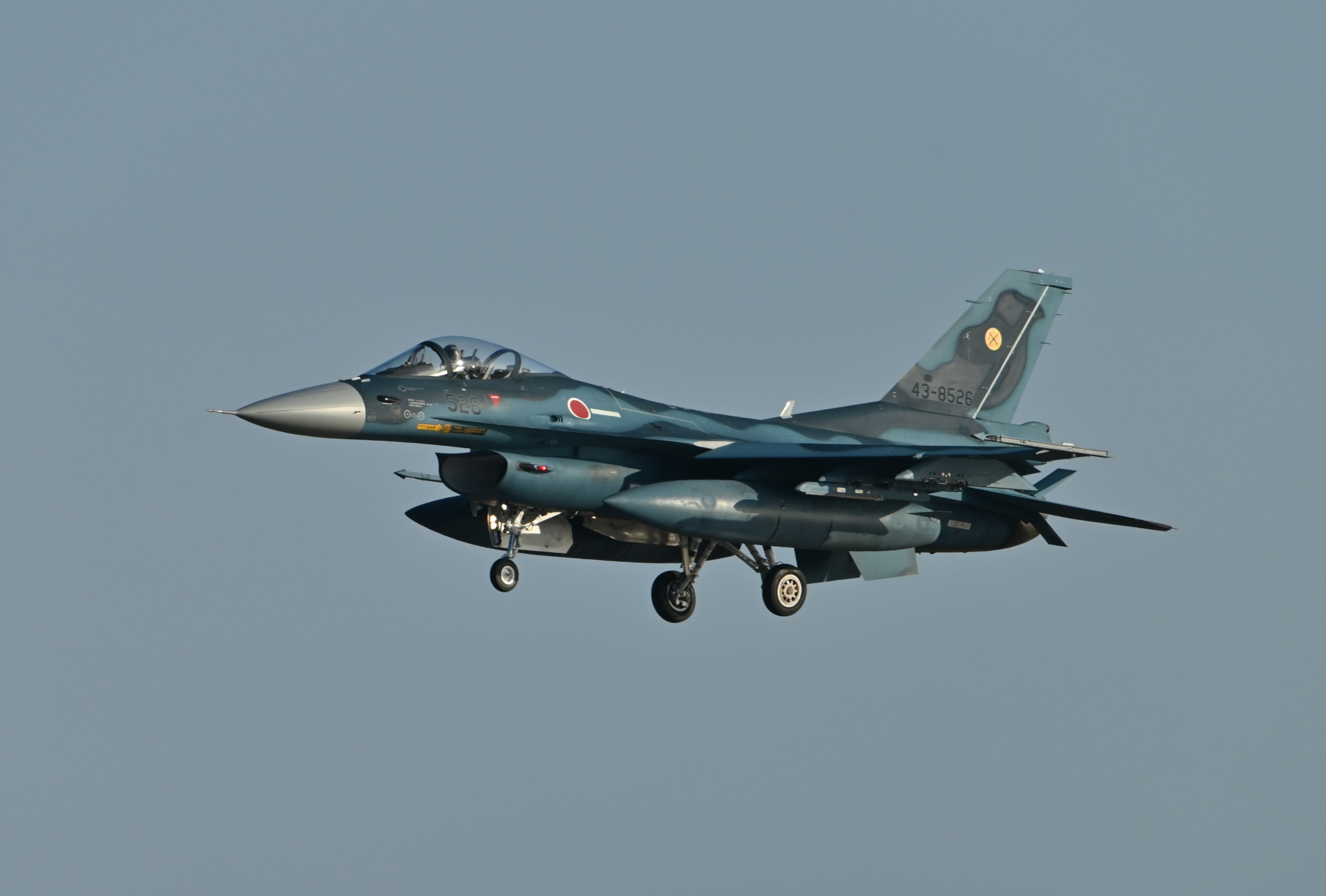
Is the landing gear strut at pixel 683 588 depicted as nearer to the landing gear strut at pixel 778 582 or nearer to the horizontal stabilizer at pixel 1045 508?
the landing gear strut at pixel 778 582

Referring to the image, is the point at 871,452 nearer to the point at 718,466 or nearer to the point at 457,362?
the point at 718,466

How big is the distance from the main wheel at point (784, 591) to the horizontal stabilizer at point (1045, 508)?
239 cm

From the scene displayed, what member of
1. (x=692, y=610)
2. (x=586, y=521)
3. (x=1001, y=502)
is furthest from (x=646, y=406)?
(x=1001, y=502)

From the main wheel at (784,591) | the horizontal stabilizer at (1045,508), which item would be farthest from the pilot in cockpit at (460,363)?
the horizontal stabilizer at (1045,508)

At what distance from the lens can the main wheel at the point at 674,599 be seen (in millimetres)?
21594

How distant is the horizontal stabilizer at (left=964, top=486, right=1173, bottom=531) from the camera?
2142 centimetres

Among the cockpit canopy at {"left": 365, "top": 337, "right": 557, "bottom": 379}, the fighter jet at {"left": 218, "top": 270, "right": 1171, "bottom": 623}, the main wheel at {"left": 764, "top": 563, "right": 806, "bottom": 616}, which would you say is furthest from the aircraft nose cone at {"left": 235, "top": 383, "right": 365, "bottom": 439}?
the main wheel at {"left": 764, "top": 563, "right": 806, "bottom": 616}

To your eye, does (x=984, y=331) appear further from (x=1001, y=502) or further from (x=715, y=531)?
(x=715, y=531)

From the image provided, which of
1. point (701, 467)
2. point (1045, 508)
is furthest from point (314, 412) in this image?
point (1045, 508)

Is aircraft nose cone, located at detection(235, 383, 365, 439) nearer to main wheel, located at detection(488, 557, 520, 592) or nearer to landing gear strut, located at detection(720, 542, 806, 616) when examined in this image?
main wheel, located at detection(488, 557, 520, 592)

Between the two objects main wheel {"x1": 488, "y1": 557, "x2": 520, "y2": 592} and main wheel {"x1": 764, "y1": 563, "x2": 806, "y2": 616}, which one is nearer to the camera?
main wheel {"x1": 488, "y1": 557, "x2": 520, "y2": 592}

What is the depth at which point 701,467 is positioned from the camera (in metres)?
20.3

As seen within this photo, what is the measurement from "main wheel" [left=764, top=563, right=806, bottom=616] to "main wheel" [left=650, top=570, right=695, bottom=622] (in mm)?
1022

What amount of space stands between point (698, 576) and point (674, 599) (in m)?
0.42
